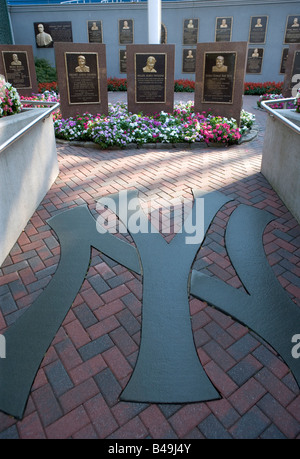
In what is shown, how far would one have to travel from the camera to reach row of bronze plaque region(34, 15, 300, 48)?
51.4 ft

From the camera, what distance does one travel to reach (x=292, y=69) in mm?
9992

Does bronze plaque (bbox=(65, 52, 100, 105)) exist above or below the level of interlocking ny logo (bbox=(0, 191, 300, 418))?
above

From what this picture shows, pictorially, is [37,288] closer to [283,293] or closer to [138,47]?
[283,293]

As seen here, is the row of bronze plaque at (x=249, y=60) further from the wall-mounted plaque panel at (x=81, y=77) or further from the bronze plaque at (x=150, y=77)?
the wall-mounted plaque panel at (x=81, y=77)

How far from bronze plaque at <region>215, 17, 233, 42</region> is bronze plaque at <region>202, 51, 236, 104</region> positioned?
386 inches

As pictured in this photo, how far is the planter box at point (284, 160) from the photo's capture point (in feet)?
13.9

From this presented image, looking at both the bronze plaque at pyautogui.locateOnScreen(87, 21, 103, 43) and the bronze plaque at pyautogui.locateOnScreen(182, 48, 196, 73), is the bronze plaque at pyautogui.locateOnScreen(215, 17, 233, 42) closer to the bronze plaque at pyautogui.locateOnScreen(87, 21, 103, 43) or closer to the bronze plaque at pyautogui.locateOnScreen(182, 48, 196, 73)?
the bronze plaque at pyautogui.locateOnScreen(182, 48, 196, 73)

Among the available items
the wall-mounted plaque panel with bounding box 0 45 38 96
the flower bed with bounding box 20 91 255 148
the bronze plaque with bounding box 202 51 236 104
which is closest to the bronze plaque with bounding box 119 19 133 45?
the wall-mounted plaque panel with bounding box 0 45 38 96

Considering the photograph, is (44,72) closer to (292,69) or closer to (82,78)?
(82,78)

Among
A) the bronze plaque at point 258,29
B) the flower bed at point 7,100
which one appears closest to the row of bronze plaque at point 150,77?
the flower bed at point 7,100

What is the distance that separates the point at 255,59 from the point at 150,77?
34.7 ft

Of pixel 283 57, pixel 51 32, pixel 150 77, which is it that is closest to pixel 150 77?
pixel 150 77

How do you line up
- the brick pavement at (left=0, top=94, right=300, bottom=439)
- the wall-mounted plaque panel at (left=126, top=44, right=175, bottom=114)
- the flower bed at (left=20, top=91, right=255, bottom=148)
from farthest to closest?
1. the wall-mounted plaque panel at (left=126, top=44, right=175, bottom=114)
2. the flower bed at (left=20, top=91, right=255, bottom=148)
3. the brick pavement at (left=0, top=94, right=300, bottom=439)

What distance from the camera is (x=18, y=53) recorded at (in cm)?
1027
